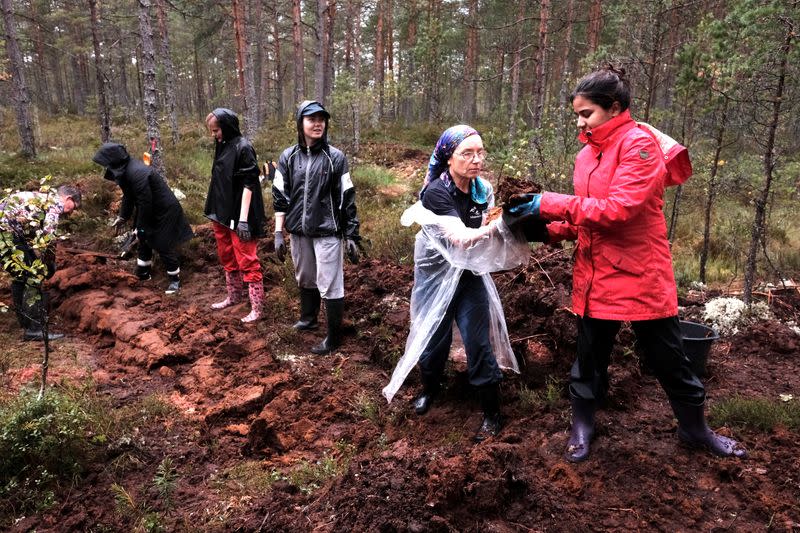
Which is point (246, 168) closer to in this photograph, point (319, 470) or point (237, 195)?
point (237, 195)

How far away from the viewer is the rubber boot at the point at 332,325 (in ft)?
14.9

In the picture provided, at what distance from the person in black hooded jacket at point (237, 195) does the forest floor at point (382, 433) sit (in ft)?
1.93

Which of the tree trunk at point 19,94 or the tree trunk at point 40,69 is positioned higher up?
the tree trunk at point 40,69

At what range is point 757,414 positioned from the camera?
2.91 metres

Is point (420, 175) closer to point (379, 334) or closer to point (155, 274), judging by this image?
point (155, 274)

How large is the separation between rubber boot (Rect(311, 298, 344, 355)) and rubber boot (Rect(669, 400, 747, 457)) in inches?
110

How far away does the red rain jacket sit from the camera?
223 cm

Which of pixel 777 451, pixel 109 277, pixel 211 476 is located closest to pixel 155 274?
pixel 109 277

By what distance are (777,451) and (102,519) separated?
351cm

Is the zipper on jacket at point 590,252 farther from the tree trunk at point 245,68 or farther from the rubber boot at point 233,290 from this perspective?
the tree trunk at point 245,68

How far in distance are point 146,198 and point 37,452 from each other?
11.7 feet

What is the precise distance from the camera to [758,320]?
176 inches

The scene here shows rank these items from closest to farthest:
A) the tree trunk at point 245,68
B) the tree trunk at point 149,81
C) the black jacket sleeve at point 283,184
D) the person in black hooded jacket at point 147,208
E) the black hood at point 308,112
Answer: the black hood at point 308,112 < the black jacket sleeve at point 283,184 < the person in black hooded jacket at point 147,208 < the tree trunk at point 149,81 < the tree trunk at point 245,68

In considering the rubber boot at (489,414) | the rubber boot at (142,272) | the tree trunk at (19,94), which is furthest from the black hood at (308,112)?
the tree trunk at (19,94)
